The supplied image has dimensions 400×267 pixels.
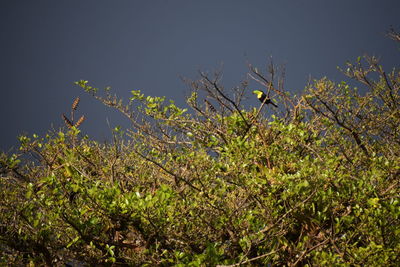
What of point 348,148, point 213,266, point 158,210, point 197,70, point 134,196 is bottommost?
point 213,266

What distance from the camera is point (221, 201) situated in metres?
5.98

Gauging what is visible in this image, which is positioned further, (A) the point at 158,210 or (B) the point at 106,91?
(B) the point at 106,91

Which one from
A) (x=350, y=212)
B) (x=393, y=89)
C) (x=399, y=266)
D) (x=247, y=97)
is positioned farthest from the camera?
(x=393, y=89)

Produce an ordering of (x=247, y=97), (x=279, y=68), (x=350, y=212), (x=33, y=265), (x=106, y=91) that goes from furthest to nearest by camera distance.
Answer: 1. (x=106, y=91)
2. (x=247, y=97)
3. (x=279, y=68)
4. (x=33, y=265)
5. (x=350, y=212)

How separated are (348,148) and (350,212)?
3413 millimetres

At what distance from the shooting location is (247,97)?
8336 millimetres

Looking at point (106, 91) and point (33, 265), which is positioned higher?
point (106, 91)

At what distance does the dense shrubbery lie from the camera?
16.1 ft

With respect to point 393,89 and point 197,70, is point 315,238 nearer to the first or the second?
point 197,70

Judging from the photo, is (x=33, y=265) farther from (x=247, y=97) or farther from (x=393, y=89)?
(x=393, y=89)

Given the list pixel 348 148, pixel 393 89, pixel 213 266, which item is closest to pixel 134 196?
pixel 213 266

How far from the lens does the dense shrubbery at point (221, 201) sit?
16.1 feet

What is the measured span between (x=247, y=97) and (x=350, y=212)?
390cm

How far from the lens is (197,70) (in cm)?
819
